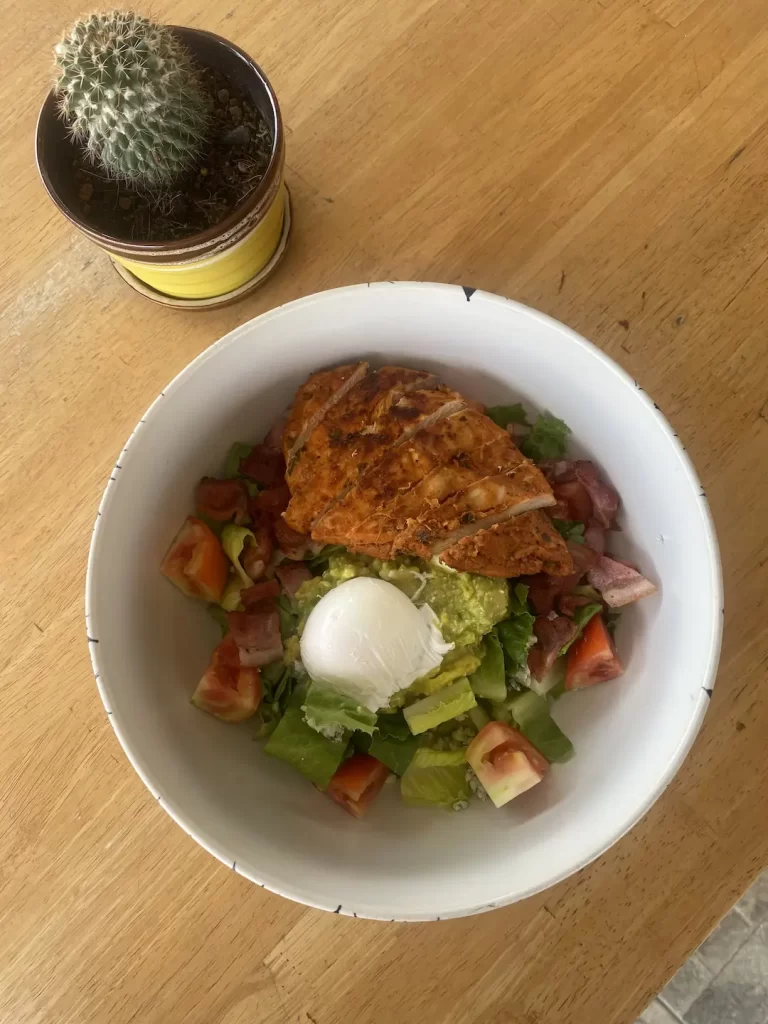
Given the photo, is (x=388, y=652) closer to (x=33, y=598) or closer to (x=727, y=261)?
(x=33, y=598)

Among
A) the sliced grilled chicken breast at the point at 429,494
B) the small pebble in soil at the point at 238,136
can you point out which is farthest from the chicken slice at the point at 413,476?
the small pebble in soil at the point at 238,136

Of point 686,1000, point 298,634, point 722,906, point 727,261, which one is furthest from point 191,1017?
point 727,261

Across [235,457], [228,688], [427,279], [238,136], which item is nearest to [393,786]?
[228,688]

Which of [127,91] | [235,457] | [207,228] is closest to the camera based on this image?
[127,91]

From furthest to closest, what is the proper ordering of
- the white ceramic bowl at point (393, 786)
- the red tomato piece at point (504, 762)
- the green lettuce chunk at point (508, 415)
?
the green lettuce chunk at point (508, 415) → the red tomato piece at point (504, 762) → the white ceramic bowl at point (393, 786)

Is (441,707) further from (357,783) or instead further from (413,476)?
(413,476)

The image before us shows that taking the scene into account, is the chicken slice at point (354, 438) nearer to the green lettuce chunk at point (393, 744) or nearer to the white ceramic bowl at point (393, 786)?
the white ceramic bowl at point (393, 786)
